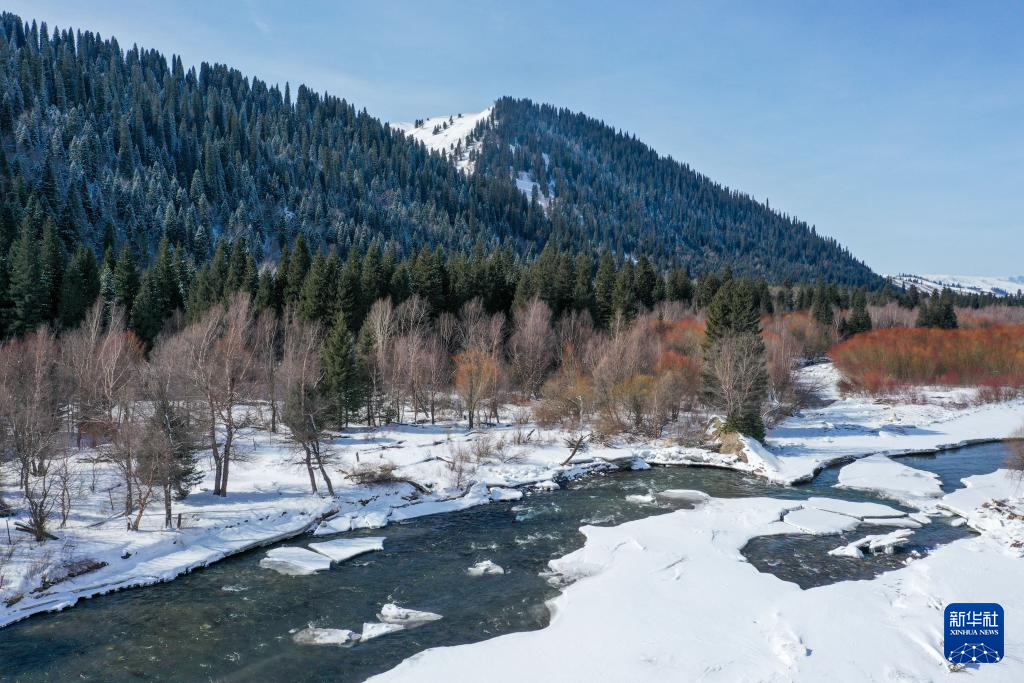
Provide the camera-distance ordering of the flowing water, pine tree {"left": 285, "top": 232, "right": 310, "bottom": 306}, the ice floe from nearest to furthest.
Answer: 1. the flowing water
2. the ice floe
3. pine tree {"left": 285, "top": 232, "right": 310, "bottom": 306}

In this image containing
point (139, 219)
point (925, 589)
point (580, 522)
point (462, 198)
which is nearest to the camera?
point (925, 589)

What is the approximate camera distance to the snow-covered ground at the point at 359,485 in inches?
827

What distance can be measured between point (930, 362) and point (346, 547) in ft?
249

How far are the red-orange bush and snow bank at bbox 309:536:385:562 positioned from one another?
205ft

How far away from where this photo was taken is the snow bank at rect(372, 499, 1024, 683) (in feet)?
47.1

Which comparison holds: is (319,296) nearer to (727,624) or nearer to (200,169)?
(727,624)

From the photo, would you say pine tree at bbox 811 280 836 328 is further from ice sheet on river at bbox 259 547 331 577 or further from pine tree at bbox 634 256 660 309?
ice sheet on river at bbox 259 547 331 577

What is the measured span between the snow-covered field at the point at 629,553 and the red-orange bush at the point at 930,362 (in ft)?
104

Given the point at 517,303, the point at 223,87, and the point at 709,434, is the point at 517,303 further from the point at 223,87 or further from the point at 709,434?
the point at 223,87

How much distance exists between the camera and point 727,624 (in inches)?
661

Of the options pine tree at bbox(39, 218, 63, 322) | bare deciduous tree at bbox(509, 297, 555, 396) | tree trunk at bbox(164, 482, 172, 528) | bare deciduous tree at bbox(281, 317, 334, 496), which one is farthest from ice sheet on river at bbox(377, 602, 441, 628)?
pine tree at bbox(39, 218, 63, 322)

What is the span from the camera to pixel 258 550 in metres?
24.1

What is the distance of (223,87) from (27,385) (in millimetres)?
→ 196633

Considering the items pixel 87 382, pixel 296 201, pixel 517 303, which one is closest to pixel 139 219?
pixel 296 201
